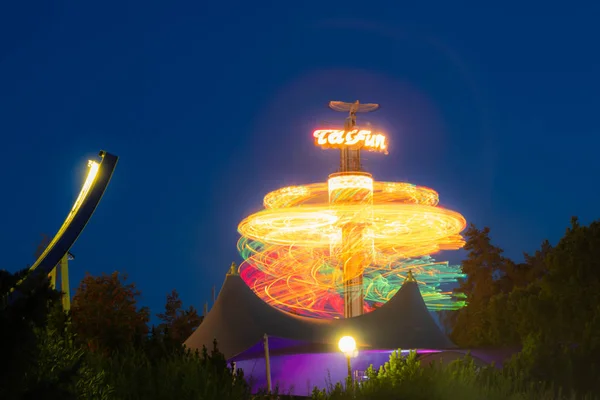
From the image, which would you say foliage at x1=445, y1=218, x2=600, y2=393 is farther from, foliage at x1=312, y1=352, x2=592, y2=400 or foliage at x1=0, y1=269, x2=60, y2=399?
foliage at x1=0, y1=269, x2=60, y2=399

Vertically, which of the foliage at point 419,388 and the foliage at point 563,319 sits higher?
the foliage at point 563,319

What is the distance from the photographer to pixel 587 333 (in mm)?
21906

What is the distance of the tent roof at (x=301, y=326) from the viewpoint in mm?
30031

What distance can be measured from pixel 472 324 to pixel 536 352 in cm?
3354

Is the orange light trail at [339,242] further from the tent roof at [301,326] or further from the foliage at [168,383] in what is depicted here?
the foliage at [168,383]

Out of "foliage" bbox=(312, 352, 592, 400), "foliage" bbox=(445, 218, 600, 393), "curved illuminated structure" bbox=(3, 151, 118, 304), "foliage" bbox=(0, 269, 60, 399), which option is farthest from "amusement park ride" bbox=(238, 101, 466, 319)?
"foliage" bbox=(0, 269, 60, 399)

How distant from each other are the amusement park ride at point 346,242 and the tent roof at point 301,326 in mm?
5706

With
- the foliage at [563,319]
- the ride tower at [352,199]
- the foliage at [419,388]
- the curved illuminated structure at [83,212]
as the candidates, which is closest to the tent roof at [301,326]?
the foliage at [563,319]

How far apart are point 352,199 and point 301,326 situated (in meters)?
16.4

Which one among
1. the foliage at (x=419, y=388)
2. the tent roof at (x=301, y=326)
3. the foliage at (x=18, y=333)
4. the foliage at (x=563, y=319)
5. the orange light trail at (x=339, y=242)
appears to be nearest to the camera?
the foliage at (x=18, y=333)

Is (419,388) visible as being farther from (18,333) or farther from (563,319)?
(563,319)

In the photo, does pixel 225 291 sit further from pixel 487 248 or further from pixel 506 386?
pixel 487 248

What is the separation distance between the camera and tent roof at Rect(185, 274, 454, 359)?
30.0 metres

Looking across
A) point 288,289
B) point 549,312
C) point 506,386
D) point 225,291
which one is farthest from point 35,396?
point 288,289
